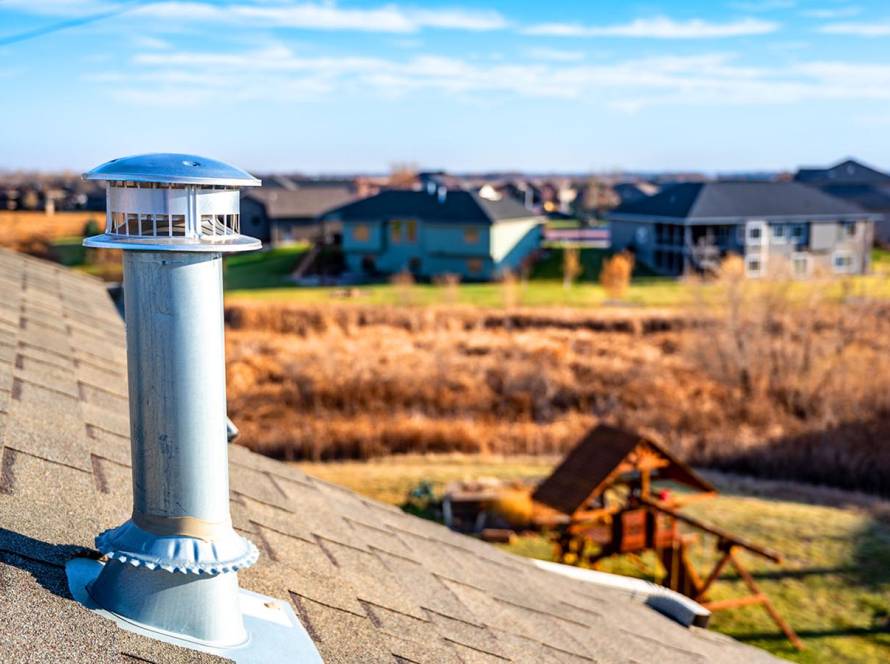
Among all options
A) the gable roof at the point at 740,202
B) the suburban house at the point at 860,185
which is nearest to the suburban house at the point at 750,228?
the gable roof at the point at 740,202

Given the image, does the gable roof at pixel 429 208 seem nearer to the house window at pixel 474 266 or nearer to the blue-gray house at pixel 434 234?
the blue-gray house at pixel 434 234

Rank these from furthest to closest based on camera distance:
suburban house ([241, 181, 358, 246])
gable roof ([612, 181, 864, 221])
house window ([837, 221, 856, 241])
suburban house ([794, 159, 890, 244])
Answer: suburban house ([794, 159, 890, 244]) → suburban house ([241, 181, 358, 246]) → house window ([837, 221, 856, 241]) → gable roof ([612, 181, 864, 221])

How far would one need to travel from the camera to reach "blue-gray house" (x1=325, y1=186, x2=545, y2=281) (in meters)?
49.5

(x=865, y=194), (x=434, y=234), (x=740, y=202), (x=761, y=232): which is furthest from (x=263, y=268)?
(x=865, y=194)

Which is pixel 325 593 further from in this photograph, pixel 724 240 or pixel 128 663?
pixel 724 240

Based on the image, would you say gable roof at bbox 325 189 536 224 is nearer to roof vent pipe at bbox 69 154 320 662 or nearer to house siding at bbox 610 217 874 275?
house siding at bbox 610 217 874 275

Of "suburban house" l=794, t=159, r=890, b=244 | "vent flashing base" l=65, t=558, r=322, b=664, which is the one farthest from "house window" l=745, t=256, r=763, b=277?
"vent flashing base" l=65, t=558, r=322, b=664

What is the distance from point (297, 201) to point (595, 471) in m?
53.1

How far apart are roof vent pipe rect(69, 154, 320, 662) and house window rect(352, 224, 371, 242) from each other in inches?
1938

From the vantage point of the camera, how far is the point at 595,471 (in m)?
13.8

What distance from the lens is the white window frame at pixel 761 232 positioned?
159 ft

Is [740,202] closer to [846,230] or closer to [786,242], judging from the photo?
[786,242]

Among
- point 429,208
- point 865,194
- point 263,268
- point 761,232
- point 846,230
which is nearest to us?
point 761,232

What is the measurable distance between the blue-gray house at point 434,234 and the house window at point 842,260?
17.2m
